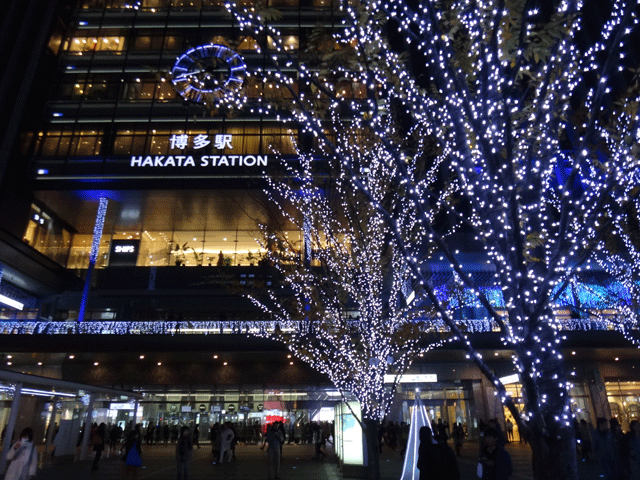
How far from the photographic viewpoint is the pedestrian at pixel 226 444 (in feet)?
54.0

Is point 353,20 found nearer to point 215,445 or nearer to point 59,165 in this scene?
point 215,445

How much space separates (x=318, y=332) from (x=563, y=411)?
9.83m

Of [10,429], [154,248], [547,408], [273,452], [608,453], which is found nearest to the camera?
[547,408]

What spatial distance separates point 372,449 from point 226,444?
895 cm

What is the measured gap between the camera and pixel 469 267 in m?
28.4

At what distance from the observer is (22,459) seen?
723 centimetres

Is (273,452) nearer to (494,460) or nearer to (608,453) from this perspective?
(494,460)

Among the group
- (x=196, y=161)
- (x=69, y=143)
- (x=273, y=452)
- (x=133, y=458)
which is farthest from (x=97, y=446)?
(x=69, y=143)

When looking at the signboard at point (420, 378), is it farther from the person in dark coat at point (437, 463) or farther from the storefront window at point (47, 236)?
the storefront window at point (47, 236)

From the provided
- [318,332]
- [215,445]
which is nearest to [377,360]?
[318,332]

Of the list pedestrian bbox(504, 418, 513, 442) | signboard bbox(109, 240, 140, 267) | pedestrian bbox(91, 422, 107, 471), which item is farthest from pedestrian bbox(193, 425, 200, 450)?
pedestrian bbox(504, 418, 513, 442)

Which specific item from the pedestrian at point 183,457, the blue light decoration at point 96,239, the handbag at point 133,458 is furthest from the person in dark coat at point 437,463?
the blue light decoration at point 96,239

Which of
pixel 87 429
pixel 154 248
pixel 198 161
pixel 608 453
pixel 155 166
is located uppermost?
pixel 198 161

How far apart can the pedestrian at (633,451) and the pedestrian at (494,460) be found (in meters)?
4.70
